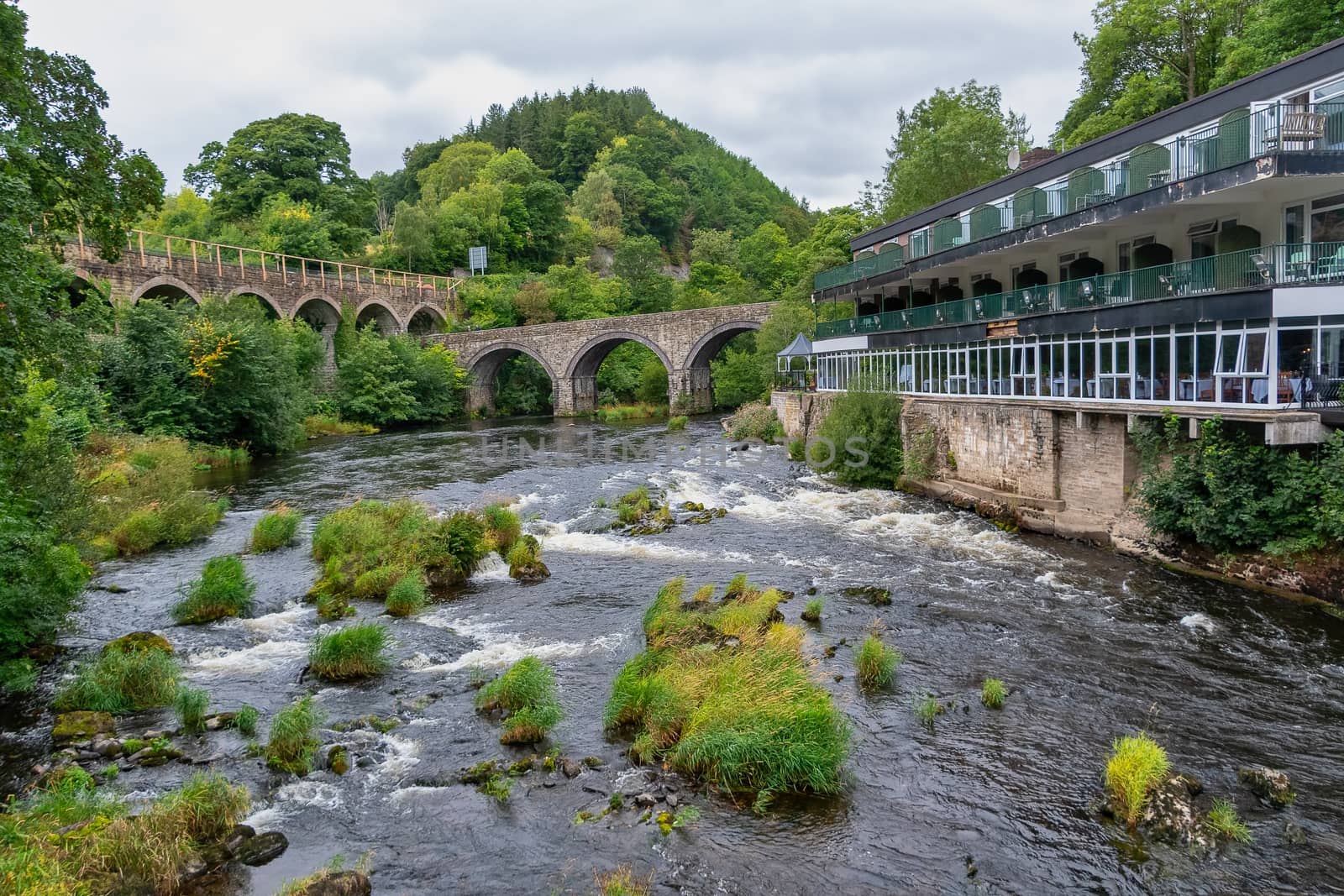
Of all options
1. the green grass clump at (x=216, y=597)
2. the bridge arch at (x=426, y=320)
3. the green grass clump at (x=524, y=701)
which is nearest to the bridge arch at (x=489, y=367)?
the bridge arch at (x=426, y=320)

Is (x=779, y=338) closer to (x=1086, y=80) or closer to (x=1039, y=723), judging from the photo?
(x=1086, y=80)

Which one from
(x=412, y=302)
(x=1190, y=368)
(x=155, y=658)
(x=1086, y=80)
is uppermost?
(x=1086, y=80)

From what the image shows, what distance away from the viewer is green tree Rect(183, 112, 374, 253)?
208 ft

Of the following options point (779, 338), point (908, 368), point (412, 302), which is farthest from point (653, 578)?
point (412, 302)

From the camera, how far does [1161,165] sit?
1733 centimetres

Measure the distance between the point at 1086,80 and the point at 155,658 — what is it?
45672mm

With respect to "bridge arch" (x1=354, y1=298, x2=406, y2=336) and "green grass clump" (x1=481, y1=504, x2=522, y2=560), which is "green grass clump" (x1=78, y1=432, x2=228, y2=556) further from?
"bridge arch" (x1=354, y1=298, x2=406, y2=336)

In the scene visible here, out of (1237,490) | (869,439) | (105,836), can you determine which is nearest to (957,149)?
(869,439)

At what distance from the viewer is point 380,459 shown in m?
34.2

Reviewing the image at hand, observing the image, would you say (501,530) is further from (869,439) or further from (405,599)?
(869,439)

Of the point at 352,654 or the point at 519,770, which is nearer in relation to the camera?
the point at 519,770

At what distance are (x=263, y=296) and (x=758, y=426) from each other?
3112cm

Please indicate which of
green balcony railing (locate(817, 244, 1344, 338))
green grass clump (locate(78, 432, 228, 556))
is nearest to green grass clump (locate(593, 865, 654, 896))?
green grass clump (locate(78, 432, 228, 556))

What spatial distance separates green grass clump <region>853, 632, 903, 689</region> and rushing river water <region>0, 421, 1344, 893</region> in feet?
0.87
